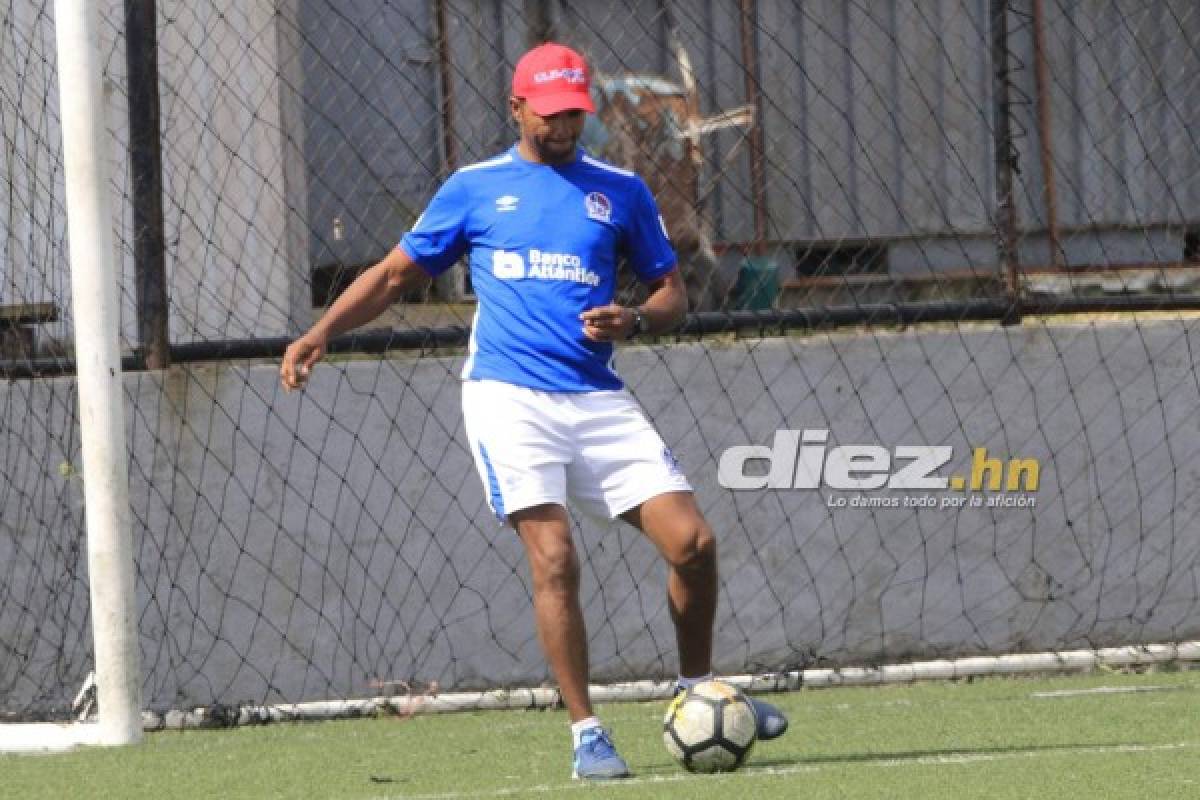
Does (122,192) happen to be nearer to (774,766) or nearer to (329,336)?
(329,336)

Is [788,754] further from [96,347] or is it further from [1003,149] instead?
[1003,149]

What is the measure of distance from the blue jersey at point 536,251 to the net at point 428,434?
2.26m

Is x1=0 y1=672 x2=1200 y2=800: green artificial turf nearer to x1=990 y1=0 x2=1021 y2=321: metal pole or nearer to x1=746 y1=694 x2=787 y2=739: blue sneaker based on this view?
x1=746 y1=694 x2=787 y2=739: blue sneaker

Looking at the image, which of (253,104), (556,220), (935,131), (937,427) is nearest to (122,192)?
(253,104)

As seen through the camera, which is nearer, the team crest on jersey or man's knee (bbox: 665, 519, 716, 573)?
man's knee (bbox: 665, 519, 716, 573)

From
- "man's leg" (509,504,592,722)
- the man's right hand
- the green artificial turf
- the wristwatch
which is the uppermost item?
the wristwatch

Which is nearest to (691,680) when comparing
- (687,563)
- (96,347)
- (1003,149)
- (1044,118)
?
(687,563)

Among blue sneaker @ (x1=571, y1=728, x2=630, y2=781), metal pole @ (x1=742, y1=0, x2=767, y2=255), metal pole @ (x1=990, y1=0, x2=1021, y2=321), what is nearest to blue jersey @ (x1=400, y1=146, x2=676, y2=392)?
blue sneaker @ (x1=571, y1=728, x2=630, y2=781)

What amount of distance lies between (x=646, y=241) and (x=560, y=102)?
1.84 ft

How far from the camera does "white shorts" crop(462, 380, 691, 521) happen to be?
6.75 meters

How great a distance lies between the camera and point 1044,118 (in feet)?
36.4

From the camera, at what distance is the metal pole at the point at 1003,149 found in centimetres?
965

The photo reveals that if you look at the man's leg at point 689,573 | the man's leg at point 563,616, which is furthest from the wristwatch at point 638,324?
the man's leg at point 563,616

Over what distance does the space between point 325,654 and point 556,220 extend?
9.52 feet
